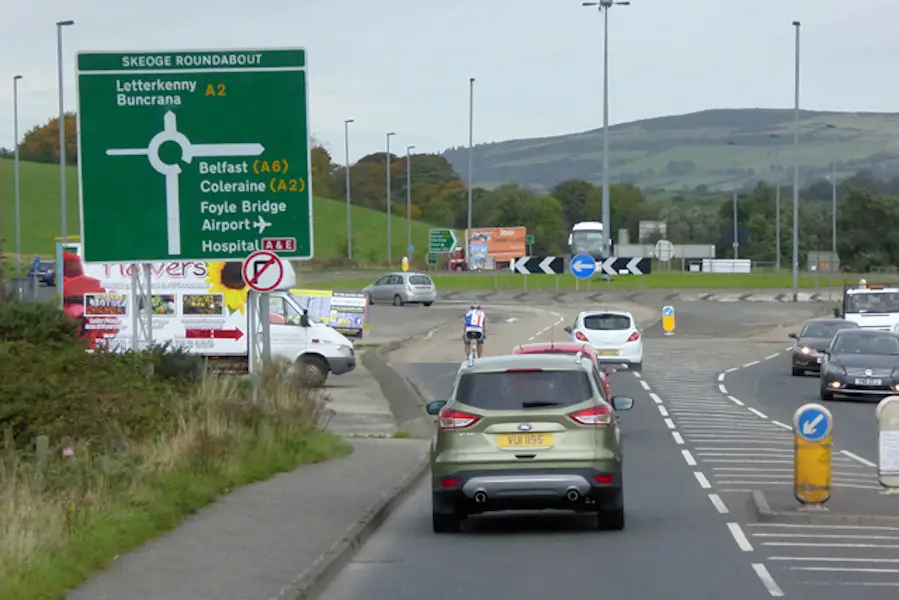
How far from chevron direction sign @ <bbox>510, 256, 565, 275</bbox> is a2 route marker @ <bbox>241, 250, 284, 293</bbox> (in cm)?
3009

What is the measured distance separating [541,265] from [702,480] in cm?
3114

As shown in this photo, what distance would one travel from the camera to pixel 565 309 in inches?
2581

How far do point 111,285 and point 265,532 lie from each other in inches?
828

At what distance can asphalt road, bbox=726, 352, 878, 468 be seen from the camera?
22906 millimetres

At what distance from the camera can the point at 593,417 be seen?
12.9 meters

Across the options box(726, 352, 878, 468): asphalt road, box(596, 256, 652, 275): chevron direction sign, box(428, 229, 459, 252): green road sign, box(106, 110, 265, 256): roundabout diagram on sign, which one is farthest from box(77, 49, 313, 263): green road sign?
box(428, 229, 459, 252): green road sign

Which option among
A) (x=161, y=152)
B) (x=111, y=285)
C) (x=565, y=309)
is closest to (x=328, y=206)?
(x=565, y=309)

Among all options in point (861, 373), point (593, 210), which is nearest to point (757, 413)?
point (861, 373)

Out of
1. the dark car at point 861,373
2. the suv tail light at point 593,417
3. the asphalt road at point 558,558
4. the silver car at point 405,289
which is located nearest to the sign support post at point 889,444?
the asphalt road at point 558,558

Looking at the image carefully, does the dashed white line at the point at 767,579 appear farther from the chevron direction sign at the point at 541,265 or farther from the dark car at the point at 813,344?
the chevron direction sign at the point at 541,265

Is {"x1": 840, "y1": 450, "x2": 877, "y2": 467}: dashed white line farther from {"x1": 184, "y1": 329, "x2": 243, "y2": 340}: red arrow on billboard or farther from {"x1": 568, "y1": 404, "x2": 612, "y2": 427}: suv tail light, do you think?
{"x1": 184, "y1": 329, "x2": 243, "y2": 340}: red arrow on billboard

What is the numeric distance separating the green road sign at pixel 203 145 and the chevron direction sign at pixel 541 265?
29402 millimetres

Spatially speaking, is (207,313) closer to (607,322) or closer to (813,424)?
(607,322)

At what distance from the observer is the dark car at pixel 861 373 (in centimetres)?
2970
